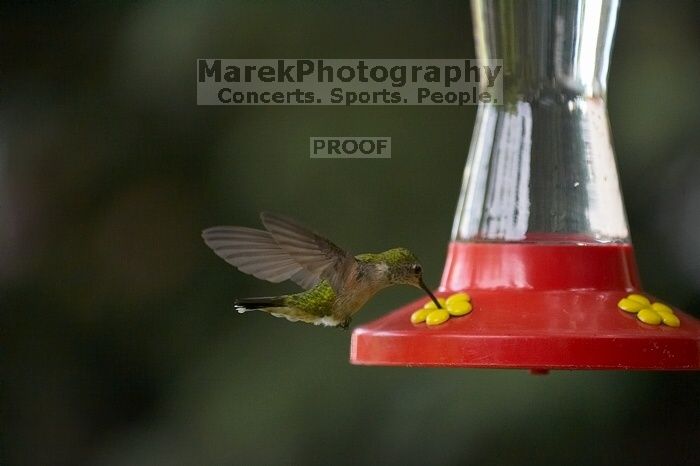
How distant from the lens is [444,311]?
7.53 feet

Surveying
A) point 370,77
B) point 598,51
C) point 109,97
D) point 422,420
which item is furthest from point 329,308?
point 109,97

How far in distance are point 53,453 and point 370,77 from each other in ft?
7.33

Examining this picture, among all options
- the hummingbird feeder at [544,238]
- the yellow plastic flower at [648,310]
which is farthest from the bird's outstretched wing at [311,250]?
the yellow plastic flower at [648,310]

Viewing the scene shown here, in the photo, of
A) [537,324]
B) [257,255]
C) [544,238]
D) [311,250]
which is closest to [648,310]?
[537,324]

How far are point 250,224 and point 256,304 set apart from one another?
7.42 ft

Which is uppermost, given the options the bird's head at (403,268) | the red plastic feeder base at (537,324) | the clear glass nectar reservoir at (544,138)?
the clear glass nectar reservoir at (544,138)

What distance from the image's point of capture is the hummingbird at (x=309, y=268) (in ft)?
8.16

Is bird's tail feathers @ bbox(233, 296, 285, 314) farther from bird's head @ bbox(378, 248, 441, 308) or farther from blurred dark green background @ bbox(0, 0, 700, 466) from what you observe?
blurred dark green background @ bbox(0, 0, 700, 466)

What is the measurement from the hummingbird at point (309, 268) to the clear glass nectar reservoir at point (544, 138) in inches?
7.1

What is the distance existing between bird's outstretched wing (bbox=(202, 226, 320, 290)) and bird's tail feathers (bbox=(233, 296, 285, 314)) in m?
0.06

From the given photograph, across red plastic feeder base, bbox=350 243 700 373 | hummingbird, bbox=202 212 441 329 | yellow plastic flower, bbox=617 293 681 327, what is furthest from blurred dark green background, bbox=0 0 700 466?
yellow plastic flower, bbox=617 293 681 327

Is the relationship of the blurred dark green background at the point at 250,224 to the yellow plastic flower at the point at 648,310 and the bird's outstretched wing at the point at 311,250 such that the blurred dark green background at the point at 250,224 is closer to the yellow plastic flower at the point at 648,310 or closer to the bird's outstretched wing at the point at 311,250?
the bird's outstretched wing at the point at 311,250

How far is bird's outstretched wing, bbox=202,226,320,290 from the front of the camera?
2.47 meters

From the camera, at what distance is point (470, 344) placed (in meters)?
2.11
